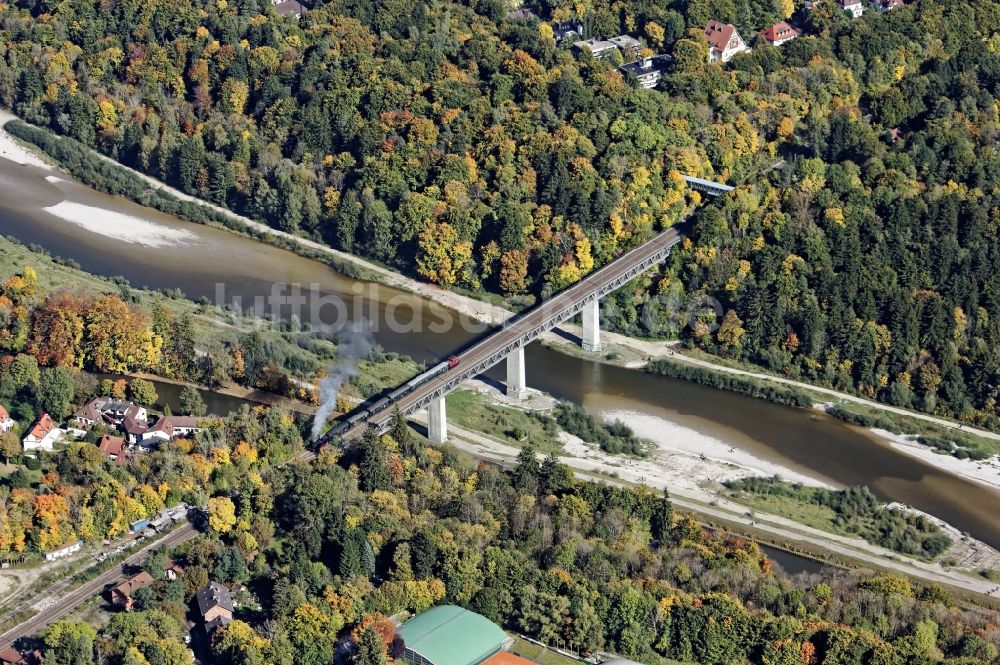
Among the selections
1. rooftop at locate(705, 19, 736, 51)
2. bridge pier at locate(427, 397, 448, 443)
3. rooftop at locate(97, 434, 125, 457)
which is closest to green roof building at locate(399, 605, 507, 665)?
bridge pier at locate(427, 397, 448, 443)

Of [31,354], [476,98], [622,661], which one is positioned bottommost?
[622,661]

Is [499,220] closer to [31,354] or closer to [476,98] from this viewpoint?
[476,98]

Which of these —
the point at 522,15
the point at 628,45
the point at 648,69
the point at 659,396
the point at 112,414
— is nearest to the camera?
the point at 112,414

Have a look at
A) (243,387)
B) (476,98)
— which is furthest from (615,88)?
(243,387)

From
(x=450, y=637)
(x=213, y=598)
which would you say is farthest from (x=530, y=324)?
(x=213, y=598)

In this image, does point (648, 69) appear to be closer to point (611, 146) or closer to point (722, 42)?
point (722, 42)

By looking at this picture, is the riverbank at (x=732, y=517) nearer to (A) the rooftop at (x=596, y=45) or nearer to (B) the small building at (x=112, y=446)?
(B) the small building at (x=112, y=446)
